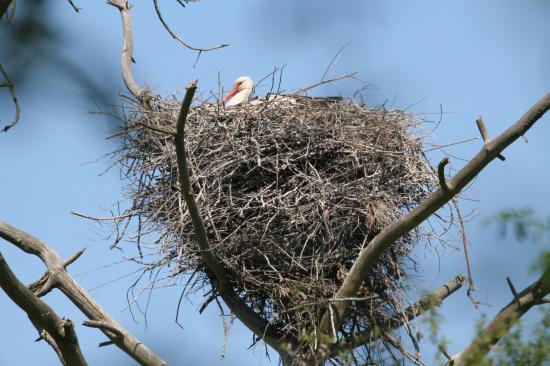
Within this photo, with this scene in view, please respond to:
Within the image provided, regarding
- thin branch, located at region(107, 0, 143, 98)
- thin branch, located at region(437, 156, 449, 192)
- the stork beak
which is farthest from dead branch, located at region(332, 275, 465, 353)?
the stork beak

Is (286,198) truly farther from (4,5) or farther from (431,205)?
(4,5)

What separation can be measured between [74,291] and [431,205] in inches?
84.9

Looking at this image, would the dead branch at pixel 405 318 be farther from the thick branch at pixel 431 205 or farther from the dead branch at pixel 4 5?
the dead branch at pixel 4 5

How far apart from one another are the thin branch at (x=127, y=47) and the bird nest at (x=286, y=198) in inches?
25.6

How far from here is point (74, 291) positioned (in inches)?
234

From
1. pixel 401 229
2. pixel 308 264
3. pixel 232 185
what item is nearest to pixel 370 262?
pixel 401 229

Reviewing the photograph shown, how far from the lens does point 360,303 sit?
6.38 metres

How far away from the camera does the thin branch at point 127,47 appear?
24.7 feet

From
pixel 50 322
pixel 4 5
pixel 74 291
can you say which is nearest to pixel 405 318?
pixel 74 291

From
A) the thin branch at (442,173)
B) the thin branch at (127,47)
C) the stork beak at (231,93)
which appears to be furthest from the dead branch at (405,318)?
the stork beak at (231,93)

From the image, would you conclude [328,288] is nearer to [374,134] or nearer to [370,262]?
[370,262]

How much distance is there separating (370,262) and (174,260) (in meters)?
1.37

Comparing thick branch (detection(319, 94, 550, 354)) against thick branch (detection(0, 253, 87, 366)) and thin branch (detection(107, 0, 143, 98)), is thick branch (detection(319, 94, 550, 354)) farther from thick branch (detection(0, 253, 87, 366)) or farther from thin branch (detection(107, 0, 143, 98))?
thin branch (detection(107, 0, 143, 98))

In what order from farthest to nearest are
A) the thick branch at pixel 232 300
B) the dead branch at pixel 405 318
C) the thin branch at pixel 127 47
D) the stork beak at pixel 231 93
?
the stork beak at pixel 231 93
the thin branch at pixel 127 47
the dead branch at pixel 405 318
the thick branch at pixel 232 300
